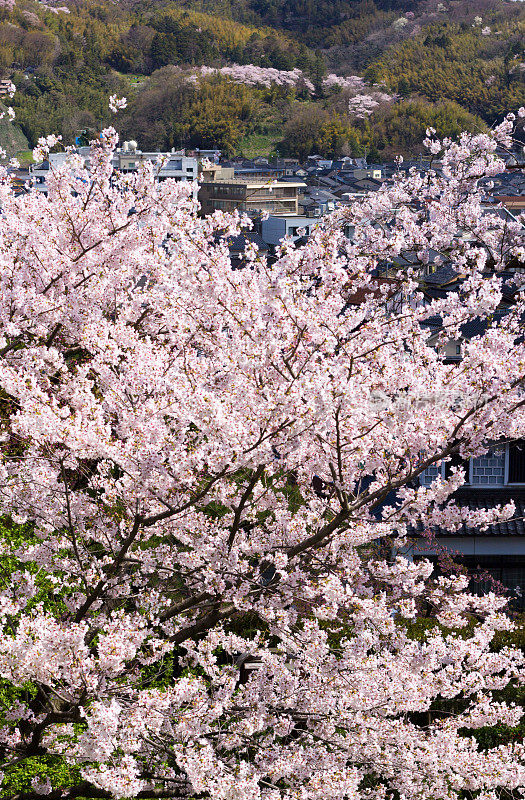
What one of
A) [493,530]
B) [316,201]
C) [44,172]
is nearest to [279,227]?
[44,172]

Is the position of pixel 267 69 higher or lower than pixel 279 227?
higher

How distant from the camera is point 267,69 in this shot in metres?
121

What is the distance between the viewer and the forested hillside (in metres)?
98.5

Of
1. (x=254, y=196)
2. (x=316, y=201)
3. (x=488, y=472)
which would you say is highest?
(x=316, y=201)

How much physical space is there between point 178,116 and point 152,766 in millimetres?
105471

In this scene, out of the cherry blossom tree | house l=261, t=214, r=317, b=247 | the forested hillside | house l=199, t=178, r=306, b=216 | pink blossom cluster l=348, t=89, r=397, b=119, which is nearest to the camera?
the cherry blossom tree

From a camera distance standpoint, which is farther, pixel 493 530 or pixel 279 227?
pixel 279 227

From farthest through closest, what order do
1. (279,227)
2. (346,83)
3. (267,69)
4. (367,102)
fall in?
(267,69) < (346,83) < (367,102) < (279,227)

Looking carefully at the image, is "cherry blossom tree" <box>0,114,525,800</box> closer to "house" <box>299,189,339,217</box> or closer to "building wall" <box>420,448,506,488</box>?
"building wall" <box>420,448,506,488</box>

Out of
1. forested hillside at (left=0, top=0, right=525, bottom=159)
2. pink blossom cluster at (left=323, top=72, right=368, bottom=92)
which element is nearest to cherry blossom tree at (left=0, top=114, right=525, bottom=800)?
forested hillside at (left=0, top=0, right=525, bottom=159)

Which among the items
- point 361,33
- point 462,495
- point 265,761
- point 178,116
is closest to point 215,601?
point 265,761

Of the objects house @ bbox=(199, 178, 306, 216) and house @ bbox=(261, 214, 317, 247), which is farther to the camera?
house @ bbox=(199, 178, 306, 216)

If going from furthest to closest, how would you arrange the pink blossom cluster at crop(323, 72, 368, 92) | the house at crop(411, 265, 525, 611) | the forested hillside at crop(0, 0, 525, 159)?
1. the pink blossom cluster at crop(323, 72, 368, 92)
2. the forested hillside at crop(0, 0, 525, 159)
3. the house at crop(411, 265, 525, 611)

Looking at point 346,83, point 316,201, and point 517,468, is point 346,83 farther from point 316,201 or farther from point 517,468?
point 517,468
